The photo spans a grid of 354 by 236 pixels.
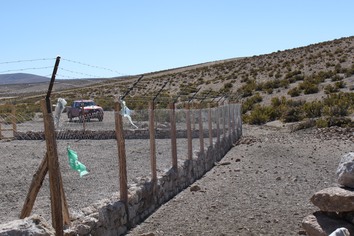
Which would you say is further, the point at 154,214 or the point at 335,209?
the point at 154,214

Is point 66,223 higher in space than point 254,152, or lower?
higher

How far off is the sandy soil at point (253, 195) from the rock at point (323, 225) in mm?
736

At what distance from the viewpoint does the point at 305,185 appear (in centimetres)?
1351

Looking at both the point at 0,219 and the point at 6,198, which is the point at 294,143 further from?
the point at 0,219

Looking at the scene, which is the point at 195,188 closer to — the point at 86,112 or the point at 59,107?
the point at 59,107

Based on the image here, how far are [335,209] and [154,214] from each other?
3.70 m

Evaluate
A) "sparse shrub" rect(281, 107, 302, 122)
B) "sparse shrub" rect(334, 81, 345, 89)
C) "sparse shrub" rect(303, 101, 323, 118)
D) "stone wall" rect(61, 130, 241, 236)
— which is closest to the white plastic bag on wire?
"stone wall" rect(61, 130, 241, 236)

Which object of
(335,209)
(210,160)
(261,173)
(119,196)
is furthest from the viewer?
(210,160)

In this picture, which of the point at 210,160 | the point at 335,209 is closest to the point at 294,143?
the point at 210,160

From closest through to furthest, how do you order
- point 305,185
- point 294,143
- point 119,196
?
point 119,196
point 305,185
point 294,143

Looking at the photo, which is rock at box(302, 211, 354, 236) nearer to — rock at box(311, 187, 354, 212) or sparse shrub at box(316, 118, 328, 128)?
rock at box(311, 187, 354, 212)

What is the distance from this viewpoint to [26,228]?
571cm

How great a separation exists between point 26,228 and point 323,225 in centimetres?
422

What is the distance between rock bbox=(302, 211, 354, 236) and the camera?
7.89 m
